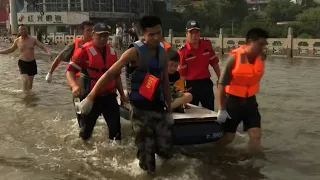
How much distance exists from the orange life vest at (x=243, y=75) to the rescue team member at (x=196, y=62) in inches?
54.3

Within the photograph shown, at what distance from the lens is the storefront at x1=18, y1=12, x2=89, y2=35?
65.3 metres

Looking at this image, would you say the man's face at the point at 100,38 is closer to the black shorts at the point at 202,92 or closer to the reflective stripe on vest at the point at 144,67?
the reflective stripe on vest at the point at 144,67

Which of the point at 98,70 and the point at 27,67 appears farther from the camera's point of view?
the point at 27,67

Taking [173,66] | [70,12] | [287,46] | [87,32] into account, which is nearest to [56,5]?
[70,12]

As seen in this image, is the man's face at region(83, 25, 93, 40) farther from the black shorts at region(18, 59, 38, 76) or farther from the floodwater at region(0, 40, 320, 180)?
the black shorts at region(18, 59, 38, 76)

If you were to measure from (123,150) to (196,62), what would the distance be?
186 centimetres

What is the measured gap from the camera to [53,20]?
67688mm

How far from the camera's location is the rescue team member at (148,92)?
4812 millimetres

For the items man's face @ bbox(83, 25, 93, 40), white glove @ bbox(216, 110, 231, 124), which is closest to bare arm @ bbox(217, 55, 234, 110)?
white glove @ bbox(216, 110, 231, 124)

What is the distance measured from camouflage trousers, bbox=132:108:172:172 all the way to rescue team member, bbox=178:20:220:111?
84.4 inches

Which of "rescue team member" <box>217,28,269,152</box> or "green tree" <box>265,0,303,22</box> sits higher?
"green tree" <box>265,0,303,22</box>

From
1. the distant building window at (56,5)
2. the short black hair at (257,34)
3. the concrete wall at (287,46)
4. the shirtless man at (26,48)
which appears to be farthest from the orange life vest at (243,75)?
the distant building window at (56,5)

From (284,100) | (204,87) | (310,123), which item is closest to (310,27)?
(284,100)

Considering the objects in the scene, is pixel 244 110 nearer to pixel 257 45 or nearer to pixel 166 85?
pixel 257 45
